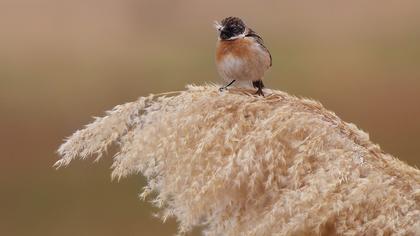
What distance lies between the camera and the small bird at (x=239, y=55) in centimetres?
371

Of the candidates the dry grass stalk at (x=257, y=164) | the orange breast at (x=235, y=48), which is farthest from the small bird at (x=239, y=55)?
the dry grass stalk at (x=257, y=164)

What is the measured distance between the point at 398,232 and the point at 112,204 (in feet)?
14.3

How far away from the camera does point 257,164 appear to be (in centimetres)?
229

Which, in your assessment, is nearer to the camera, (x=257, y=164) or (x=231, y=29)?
(x=257, y=164)

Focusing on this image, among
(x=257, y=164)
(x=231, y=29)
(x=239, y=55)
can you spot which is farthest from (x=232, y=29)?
(x=257, y=164)

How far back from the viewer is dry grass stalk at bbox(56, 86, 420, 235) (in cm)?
217

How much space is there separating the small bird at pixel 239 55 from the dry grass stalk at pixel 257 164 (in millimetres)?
1178

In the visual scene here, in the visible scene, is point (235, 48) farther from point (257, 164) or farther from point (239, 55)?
point (257, 164)

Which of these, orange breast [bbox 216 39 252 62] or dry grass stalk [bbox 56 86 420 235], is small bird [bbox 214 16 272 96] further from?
dry grass stalk [bbox 56 86 420 235]

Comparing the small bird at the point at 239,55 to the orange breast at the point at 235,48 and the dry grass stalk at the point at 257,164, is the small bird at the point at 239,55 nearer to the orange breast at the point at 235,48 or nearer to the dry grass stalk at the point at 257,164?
the orange breast at the point at 235,48

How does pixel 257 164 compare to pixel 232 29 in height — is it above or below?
below

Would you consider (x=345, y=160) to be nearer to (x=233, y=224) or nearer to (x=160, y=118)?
(x=233, y=224)

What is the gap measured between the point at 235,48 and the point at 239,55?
0.04 meters

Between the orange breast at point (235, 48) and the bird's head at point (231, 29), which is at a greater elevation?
the bird's head at point (231, 29)
